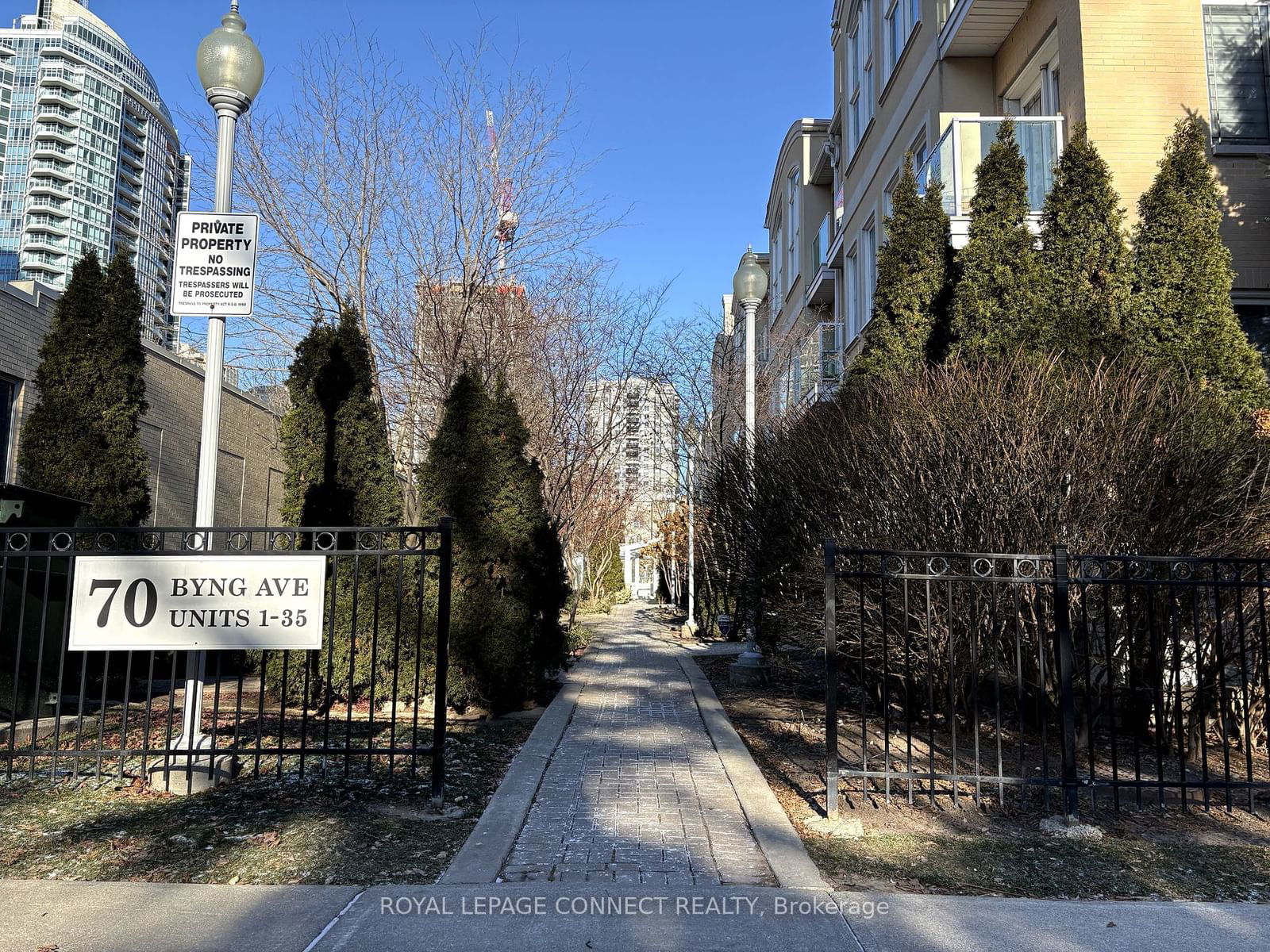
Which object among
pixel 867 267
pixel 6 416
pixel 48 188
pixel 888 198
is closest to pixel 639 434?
pixel 867 267

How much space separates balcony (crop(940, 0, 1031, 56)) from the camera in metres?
13.0

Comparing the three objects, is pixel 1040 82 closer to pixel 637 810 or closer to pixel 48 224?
pixel 637 810

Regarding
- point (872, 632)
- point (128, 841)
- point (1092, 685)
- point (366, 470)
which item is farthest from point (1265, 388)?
point (128, 841)

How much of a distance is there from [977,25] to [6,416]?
1563 cm

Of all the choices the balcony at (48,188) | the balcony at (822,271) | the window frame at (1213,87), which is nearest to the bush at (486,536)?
the window frame at (1213,87)

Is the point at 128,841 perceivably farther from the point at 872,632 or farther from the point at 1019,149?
the point at 1019,149

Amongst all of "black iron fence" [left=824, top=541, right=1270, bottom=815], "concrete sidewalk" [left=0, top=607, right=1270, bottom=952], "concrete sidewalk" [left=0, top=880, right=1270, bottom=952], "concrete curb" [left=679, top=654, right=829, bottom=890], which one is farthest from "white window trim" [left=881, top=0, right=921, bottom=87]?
"concrete sidewalk" [left=0, top=880, right=1270, bottom=952]

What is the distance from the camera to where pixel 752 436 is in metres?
13.1

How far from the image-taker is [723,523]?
43.4 feet

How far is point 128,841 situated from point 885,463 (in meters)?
6.34

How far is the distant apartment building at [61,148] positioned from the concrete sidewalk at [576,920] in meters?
106

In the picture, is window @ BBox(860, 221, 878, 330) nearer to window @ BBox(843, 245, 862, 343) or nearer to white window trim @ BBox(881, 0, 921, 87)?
window @ BBox(843, 245, 862, 343)

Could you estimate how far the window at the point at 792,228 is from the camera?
2775 cm

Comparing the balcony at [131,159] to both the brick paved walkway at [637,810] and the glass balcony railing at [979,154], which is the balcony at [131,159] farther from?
the brick paved walkway at [637,810]
